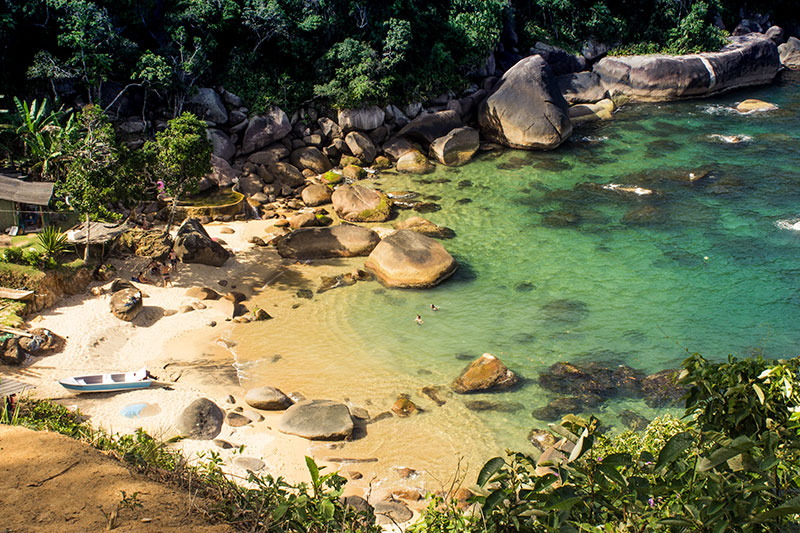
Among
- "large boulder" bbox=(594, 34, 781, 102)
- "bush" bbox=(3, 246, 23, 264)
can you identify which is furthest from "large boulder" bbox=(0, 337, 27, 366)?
"large boulder" bbox=(594, 34, 781, 102)

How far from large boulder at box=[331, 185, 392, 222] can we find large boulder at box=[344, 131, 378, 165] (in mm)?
5093

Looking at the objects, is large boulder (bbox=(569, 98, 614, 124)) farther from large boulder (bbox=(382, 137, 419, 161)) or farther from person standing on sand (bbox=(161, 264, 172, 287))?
person standing on sand (bbox=(161, 264, 172, 287))

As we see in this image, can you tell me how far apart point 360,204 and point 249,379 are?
1269cm

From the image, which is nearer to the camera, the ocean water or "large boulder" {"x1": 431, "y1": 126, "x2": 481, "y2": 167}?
the ocean water

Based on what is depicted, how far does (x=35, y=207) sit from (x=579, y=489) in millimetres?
22987

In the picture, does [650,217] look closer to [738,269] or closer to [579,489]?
[738,269]

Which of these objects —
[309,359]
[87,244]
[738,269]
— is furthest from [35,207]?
[738,269]

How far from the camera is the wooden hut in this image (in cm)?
2222

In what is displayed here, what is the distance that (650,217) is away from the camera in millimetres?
28453

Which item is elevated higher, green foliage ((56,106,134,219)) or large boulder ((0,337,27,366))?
green foliage ((56,106,134,219))

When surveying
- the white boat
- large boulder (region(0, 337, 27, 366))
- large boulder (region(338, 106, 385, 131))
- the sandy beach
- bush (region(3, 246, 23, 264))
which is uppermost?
large boulder (region(338, 106, 385, 131))

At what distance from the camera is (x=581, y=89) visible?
145 ft

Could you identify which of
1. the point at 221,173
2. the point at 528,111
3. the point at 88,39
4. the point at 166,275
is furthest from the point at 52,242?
the point at 528,111

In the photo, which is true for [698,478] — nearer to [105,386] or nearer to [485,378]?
[485,378]
